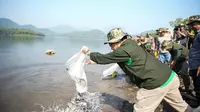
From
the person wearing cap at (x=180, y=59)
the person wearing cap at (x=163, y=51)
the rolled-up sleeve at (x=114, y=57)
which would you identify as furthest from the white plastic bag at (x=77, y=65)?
the person wearing cap at (x=163, y=51)

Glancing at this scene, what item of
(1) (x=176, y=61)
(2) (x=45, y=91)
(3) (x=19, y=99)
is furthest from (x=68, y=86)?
(1) (x=176, y=61)

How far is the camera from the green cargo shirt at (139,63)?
2939 millimetres

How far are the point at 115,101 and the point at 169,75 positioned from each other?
9.42ft

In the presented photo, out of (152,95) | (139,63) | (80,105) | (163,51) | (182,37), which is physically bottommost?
(80,105)

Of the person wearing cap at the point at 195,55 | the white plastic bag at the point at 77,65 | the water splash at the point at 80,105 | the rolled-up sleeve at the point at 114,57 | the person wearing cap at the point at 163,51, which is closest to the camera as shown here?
Answer: the rolled-up sleeve at the point at 114,57

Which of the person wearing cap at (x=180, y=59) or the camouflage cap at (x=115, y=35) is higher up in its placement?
the camouflage cap at (x=115, y=35)

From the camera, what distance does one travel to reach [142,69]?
296 cm

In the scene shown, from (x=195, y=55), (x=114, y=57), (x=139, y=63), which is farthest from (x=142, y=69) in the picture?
(x=195, y=55)

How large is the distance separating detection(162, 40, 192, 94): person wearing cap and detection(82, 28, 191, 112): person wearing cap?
9.21 ft

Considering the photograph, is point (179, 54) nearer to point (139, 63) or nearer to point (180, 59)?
point (180, 59)

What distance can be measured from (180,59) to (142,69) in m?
3.53

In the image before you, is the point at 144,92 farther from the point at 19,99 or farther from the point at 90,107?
the point at 19,99

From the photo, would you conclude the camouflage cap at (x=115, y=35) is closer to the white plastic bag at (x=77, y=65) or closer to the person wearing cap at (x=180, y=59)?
the white plastic bag at (x=77, y=65)

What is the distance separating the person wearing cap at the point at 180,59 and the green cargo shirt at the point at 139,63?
9.80 ft
